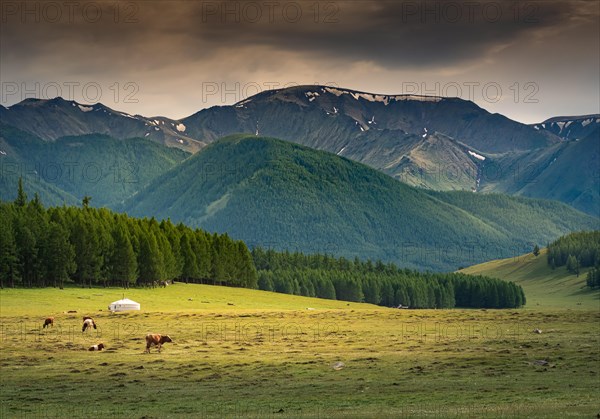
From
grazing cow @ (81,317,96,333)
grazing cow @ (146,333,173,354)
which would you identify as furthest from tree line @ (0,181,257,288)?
grazing cow @ (146,333,173,354)

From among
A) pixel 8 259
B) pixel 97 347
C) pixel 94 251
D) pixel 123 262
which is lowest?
pixel 97 347

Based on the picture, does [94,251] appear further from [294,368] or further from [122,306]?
[294,368]

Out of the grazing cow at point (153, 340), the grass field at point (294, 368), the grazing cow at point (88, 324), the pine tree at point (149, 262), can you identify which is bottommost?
the grass field at point (294, 368)

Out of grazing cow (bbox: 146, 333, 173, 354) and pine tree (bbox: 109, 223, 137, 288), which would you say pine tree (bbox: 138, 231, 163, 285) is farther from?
grazing cow (bbox: 146, 333, 173, 354)

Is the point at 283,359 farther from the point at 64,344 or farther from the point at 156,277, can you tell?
the point at 156,277

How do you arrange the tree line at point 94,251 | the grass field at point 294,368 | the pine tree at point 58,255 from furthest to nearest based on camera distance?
1. the pine tree at point 58,255
2. the tree line at point 94,251
3. the grass field at point 294,368

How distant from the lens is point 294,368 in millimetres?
58031

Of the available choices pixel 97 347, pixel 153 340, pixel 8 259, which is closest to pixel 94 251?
pixel 8 259

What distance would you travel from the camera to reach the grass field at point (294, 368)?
137 feet

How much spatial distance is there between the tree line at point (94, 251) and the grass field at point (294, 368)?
32216mm

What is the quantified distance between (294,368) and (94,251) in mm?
93768

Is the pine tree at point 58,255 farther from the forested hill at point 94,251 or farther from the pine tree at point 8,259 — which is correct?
the pine tree at point 8,259

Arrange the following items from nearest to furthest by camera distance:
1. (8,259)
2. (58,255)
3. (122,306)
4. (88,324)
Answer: (88,324) < (122,306) < (8,259) < (58,255)

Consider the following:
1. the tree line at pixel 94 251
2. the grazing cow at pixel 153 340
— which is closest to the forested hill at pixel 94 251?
the tree line at pixel 94 251
